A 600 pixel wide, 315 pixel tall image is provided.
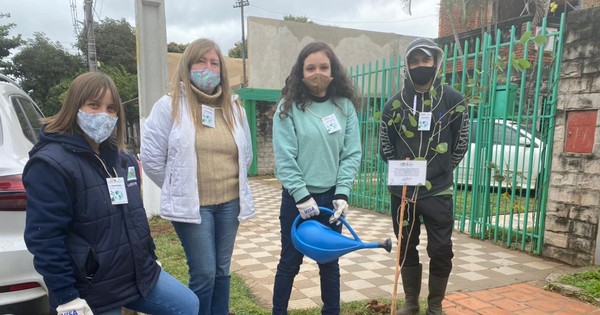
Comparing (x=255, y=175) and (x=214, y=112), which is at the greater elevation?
(x=214, y=112)

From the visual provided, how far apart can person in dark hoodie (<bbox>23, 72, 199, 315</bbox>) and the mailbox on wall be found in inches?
143

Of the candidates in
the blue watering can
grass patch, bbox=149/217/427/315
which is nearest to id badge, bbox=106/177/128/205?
the blue watering can

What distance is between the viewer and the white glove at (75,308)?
150 cm

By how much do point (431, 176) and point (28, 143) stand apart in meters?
2.48

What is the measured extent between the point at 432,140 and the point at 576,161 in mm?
2040

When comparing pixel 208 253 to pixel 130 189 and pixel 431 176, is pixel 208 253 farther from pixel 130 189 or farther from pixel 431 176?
pixel 431 176

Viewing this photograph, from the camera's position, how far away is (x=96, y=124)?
5.63ft

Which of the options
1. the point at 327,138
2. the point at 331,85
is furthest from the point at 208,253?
the point at 331,85

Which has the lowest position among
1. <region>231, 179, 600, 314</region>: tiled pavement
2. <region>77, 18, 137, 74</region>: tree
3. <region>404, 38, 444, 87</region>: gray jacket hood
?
<region>231, 179, 600, 314</region>: tiled pavement

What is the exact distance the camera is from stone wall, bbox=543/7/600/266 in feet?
11.9

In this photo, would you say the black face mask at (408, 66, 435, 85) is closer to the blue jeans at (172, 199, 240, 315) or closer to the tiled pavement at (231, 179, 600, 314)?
the blue jeans at (172, 199, 240, 315)

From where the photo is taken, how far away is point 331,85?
245 centimetres

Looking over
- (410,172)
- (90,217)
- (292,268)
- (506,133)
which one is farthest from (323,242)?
(506,133)

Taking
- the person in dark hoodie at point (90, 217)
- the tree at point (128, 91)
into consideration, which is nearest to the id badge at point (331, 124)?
the person in dark hoodie at point (90, 217)
